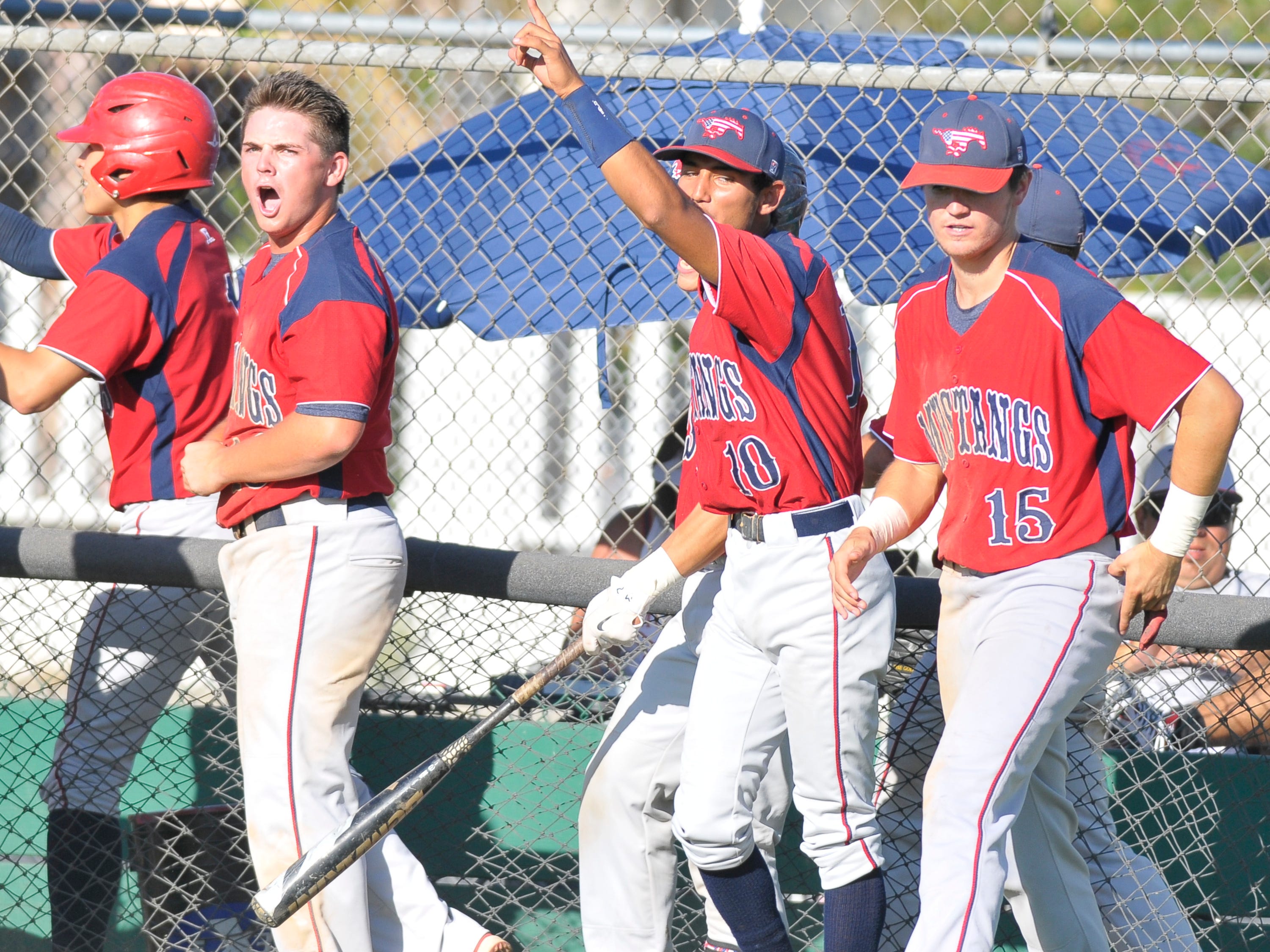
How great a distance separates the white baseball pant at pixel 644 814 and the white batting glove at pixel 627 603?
0.42 feet

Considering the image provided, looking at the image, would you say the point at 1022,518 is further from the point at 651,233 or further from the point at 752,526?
the point at 651,233

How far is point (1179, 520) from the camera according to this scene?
7.27 feet

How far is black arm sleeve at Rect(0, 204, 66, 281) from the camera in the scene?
316 cm

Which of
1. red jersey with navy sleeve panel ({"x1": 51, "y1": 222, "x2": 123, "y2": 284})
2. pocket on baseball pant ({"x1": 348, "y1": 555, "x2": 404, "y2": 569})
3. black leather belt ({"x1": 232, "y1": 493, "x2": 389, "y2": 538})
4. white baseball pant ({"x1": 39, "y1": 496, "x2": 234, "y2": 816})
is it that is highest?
red jersey with navy sleeve panel ({"x1": 51, "y1": 222, "x2": 123, "y2": 284})

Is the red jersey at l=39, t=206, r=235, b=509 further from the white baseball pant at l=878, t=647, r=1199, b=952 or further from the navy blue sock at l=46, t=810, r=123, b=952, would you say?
the white baseball pant at l=878, t=647, r=1199, b=952

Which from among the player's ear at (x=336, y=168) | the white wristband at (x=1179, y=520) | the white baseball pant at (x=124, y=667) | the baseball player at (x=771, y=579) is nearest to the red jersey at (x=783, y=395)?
the baseball player at (x=771, y=579)


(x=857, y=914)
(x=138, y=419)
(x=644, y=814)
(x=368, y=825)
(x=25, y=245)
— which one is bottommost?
(x=857, y=914)

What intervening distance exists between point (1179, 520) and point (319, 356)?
155 centimetres

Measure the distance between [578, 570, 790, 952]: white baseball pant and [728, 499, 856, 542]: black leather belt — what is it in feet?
0.85

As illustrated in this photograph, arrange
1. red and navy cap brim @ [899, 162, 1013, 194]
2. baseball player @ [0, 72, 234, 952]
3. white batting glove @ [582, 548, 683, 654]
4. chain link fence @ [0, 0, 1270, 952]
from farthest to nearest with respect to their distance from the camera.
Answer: chain link fence @ [0, 0, 1270, 952]
baseball player @ [0, 72, 234, 952]
white batting glove @ [582, 548, 683, 654]
red and navy cap brim @ [899, 162, 1013, 194]

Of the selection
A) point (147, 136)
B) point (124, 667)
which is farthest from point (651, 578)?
point (147, 136)

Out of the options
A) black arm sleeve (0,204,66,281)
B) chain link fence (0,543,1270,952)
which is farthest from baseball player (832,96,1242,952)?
black arm sleeve (0,204,66,281)

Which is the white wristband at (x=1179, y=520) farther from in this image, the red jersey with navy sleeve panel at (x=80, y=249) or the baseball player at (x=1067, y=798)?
the red jersey with navy sleeve panel at (x=80, y=249)

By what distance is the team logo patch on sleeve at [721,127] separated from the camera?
8.09ft
